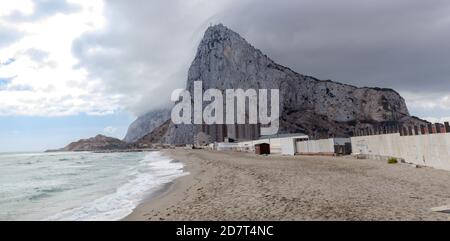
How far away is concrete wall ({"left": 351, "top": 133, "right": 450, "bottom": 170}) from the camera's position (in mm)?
20922

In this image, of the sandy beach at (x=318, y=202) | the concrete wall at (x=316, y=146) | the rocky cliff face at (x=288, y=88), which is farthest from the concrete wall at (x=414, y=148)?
the rocky cliff face at (x=288, y=88)

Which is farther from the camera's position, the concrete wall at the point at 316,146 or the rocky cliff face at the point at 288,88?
the rocky cliff face at the point at 288,88

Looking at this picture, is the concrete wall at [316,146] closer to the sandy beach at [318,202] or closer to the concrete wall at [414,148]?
the concrete wall at [414,148]

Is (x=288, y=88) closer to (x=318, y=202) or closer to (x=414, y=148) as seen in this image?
(x=414, y=148)

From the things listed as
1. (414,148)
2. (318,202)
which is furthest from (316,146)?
(318,202)

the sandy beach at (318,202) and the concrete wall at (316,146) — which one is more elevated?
the concrete wall at (316,146)

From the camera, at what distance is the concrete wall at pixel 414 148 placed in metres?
20.9

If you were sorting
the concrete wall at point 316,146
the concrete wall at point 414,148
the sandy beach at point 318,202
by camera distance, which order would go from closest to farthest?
the sandy beach at point 318,202 → the concrete wall at point 414,148 → the concrete wall at point 316,146

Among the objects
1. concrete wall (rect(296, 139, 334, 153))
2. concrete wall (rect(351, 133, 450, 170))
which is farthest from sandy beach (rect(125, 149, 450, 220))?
concrete wall (rect(296, 139, 334, 153))

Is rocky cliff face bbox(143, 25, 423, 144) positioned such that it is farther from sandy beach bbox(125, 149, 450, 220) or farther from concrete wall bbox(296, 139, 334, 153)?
sandy beach bbox(125, 149, 450, 220)

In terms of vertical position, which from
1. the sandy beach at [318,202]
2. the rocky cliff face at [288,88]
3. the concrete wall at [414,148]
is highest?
the rocky cliff face at [288,88]

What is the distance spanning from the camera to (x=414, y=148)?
25625mm

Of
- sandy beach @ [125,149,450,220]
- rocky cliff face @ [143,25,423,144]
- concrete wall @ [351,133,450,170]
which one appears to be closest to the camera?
sandy beach @ [125,149,450,220]
